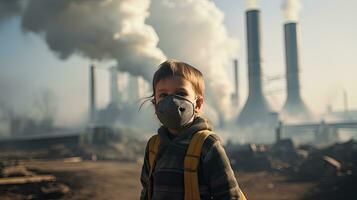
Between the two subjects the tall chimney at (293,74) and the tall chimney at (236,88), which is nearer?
the tall chimney at (293,74)

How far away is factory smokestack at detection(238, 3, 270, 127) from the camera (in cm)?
4253

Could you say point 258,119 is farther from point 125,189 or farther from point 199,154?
point 199,154

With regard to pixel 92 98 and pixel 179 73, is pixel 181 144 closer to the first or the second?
pixel 179 73

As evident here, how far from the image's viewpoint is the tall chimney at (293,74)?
144ft

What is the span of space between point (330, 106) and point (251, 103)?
19.8m

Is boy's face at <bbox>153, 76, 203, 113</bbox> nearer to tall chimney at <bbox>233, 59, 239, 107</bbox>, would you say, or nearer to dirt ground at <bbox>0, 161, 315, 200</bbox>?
dirt ground at <bbox>0, 161, 315, 200</bbox>

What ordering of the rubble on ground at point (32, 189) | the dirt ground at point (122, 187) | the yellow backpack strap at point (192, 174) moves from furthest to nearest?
the dirt ground at point (122, 187) → the rubble on ground at point (32, 189) → the yellow backpack strap at point (192, 174)

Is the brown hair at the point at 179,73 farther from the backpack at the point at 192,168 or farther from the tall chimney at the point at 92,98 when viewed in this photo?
the tall chimney at the point at 92,98

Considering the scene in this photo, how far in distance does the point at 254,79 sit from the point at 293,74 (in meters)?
4.65

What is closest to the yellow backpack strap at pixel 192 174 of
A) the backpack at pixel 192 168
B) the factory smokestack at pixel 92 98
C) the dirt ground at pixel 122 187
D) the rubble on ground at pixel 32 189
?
the backpack at pixel 192 168

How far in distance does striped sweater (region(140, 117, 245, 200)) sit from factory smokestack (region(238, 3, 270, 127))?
4195 centimetres

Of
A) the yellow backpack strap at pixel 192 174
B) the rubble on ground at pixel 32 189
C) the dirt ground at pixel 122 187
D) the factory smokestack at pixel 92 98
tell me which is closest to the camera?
the yellow backpack strap at pixel 192 174

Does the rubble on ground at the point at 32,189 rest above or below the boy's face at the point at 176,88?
below

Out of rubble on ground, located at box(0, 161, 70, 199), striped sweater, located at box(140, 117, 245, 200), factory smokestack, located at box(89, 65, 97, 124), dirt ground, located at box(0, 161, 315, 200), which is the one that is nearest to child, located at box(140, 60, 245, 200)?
striped sweater, located at box(140, 117, 245, 200)
